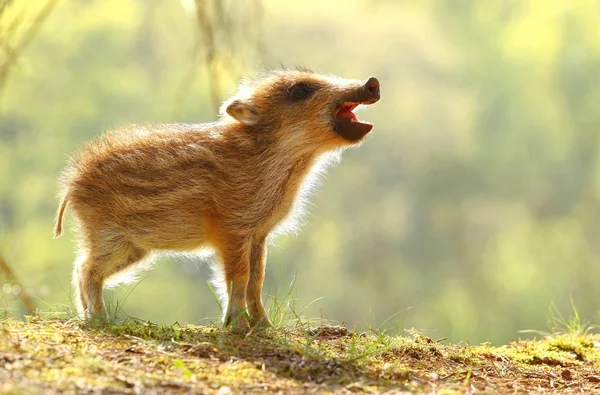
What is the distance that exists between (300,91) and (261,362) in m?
2.44

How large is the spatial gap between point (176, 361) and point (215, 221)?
1.76m

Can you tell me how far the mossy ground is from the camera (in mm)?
3879

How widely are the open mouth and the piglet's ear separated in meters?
0.60

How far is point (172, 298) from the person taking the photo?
33.4 meters

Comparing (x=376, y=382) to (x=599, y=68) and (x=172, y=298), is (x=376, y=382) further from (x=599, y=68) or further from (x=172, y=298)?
(x=599, y=68)

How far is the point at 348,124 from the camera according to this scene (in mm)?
6145

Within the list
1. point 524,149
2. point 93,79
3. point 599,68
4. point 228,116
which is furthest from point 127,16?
point 228,116

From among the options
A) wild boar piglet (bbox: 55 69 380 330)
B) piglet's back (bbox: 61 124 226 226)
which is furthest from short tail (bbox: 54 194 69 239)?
piglet's back (bbox: 61 124 226 226)

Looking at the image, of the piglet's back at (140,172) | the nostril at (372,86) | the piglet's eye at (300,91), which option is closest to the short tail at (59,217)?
the piglet's back at (140,172)

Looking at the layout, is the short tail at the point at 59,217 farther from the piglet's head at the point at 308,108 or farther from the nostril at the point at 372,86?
the nostril at the point at 372,86

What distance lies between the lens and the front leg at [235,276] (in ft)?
18.8

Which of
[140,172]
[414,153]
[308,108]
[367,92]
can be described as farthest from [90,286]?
[414,153]

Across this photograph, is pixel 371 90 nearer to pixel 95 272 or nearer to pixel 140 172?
pixel 140 172

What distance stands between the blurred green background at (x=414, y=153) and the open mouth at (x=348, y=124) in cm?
2740
